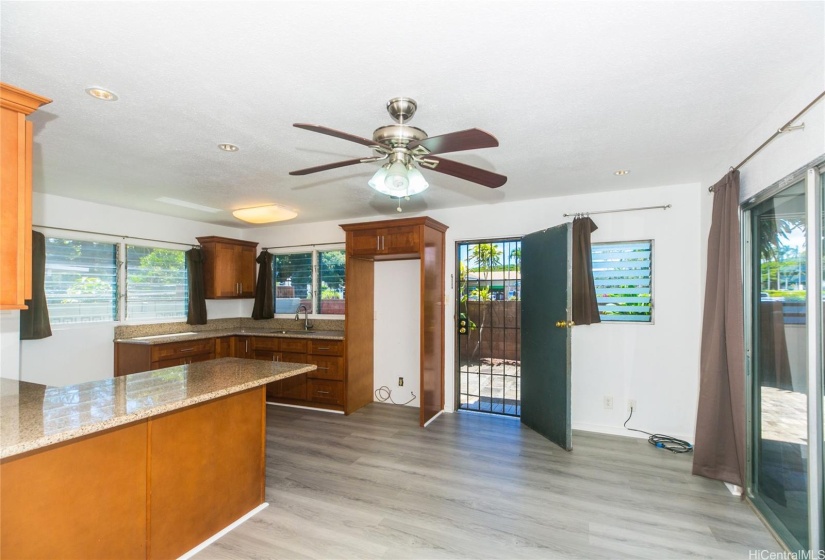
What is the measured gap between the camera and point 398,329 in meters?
5.01

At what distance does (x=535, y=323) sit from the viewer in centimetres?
403

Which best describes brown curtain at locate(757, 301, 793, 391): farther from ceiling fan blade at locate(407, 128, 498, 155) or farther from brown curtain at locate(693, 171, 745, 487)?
ceiling fan blade at locate(407, 128, 498, 155)

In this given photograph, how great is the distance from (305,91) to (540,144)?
1.61 m

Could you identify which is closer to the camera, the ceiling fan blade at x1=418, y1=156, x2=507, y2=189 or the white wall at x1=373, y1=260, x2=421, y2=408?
the ceiling fan blade at x1=418, y1=156, x2=507, y2=189

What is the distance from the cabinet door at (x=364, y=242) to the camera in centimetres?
441

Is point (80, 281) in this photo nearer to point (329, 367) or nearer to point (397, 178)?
point (329, 367)

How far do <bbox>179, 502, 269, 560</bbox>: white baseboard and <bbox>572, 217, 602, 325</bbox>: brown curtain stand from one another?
316cm

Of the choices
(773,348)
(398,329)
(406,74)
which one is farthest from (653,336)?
(406,74)

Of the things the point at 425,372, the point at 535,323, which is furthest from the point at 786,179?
the point at 425,372

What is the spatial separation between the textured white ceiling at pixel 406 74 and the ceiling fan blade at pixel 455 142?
0.31 m

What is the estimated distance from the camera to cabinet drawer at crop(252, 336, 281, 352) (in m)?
4.95

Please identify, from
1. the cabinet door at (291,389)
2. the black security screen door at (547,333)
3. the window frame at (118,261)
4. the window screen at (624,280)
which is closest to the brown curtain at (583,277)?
the window screen at (624,280)

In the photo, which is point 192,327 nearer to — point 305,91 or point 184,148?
point 184,148

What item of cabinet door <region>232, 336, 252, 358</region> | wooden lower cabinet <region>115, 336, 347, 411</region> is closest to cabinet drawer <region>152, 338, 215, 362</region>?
wooden lower cabinet <region>115, 336, 347, 411</region>
